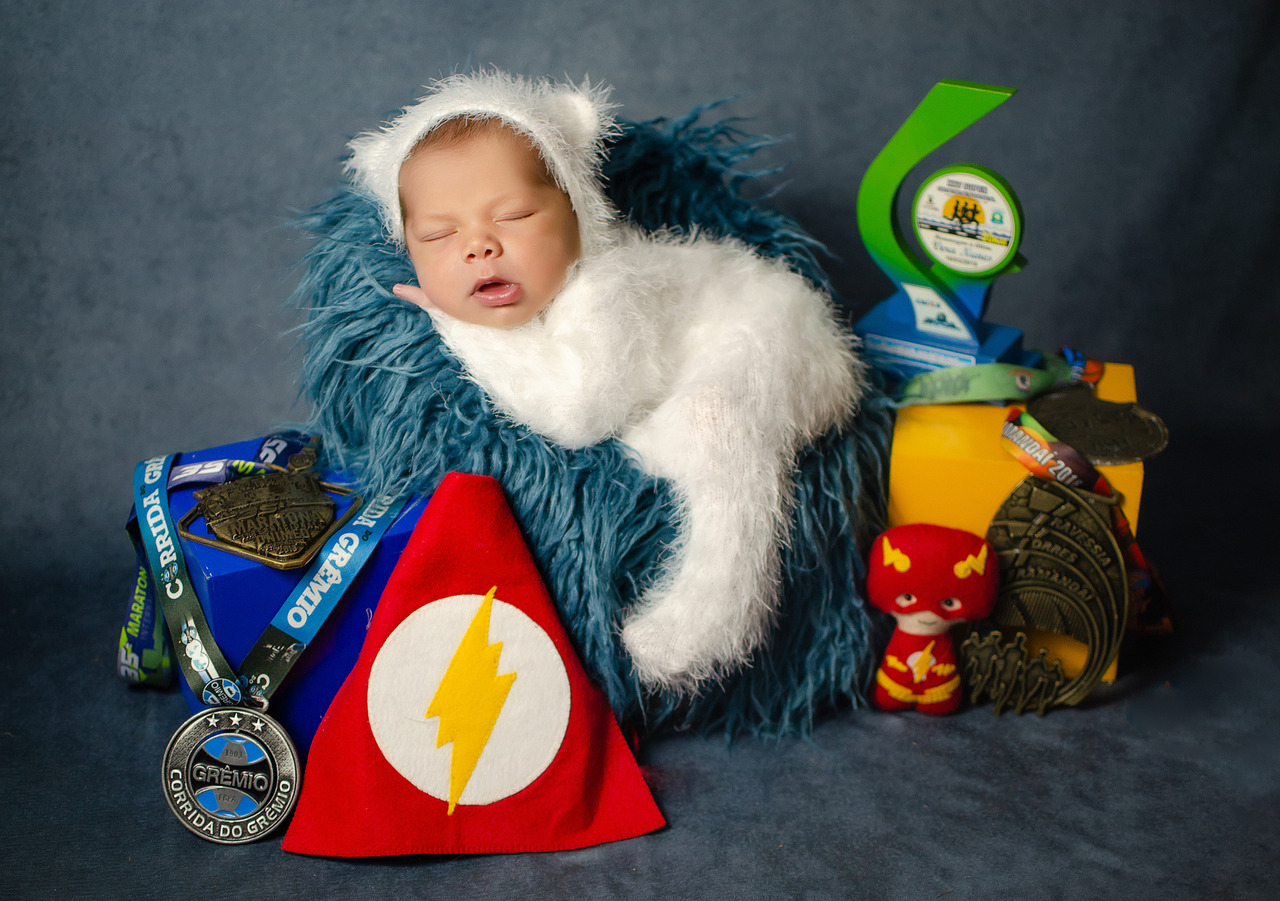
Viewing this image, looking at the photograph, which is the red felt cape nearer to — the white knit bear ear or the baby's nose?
the baby's nose

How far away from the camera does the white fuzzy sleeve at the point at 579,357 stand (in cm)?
139

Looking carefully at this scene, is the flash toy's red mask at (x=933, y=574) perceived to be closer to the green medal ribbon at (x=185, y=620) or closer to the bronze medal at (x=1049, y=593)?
the bronze medal at (x=1049, y=593)

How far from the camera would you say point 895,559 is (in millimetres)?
1491

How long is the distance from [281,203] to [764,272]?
100 cm

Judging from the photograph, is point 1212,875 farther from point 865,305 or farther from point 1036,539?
point 865,305

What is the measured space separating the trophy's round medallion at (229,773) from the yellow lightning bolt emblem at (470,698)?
0.20m

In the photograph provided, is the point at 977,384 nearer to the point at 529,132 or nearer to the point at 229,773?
the point at 529,132

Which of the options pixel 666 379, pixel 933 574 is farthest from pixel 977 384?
pixel 666 379

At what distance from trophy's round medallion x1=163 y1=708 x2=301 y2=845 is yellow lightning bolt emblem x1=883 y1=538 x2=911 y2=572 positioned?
80cm

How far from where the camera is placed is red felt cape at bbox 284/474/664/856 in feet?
4.34

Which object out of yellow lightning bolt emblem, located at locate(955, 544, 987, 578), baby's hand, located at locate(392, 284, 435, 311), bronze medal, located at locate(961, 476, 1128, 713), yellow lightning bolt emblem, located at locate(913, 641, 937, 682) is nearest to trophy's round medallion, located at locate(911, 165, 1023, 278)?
bronze medal, located at locate(961, 476, 1128, 713)

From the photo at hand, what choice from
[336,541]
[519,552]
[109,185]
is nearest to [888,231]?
[519,552]

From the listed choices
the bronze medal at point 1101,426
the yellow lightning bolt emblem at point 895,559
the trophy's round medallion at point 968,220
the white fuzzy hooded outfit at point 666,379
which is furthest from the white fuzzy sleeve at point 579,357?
the bronze medal at point 1101,426

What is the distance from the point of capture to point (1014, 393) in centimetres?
167
